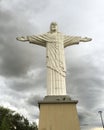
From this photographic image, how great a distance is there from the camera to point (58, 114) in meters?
11.0

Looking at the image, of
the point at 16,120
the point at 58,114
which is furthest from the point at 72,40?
the point at 16,120

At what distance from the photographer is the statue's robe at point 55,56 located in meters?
12.2

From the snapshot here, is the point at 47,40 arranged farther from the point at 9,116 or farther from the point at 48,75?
the point at 9,116

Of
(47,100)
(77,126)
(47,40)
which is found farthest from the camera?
(47,40)

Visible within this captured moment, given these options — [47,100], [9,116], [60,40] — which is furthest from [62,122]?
[9,116]

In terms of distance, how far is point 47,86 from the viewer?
12.3 m

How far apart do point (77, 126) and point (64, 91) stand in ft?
7.19

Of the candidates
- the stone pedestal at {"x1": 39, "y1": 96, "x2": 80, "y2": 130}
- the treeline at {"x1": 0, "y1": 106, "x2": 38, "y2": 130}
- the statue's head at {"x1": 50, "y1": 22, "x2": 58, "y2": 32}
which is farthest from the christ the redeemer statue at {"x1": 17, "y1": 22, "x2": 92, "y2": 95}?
the treeline at {"x1": 0, "y1": 106, "x2": 38, "y2": 130}

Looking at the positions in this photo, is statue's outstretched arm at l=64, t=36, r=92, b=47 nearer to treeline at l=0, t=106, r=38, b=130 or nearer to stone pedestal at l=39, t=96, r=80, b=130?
stone pedestal at l=39, t=96, r=80, b=130

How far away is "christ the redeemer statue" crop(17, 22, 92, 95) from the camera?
40.0 ft

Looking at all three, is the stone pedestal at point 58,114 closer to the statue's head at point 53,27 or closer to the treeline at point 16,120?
the statue's head at point 53,27

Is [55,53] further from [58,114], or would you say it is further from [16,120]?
[16,120]

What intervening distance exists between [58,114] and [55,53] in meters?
3.79

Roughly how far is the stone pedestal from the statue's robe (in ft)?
2.39
